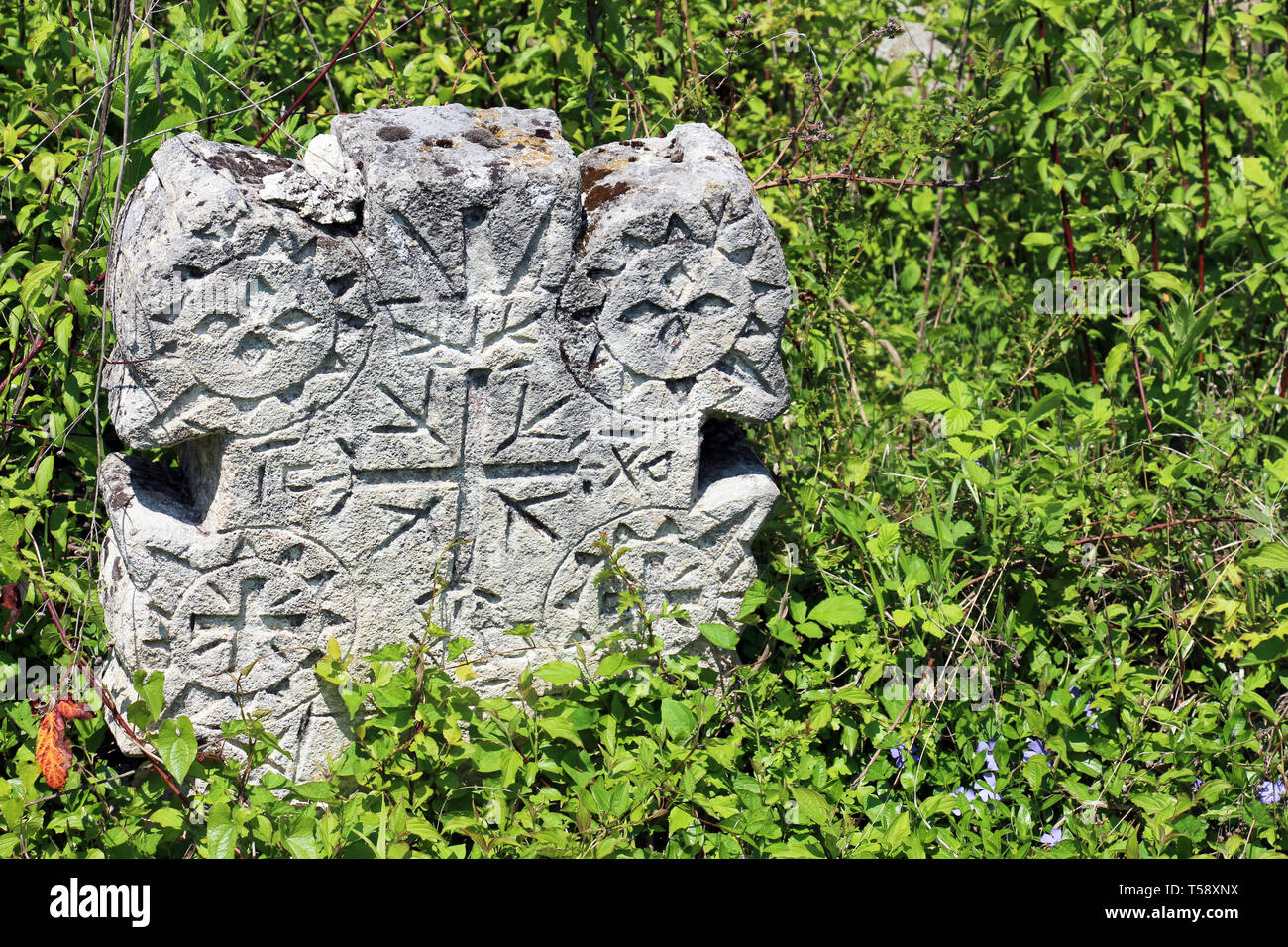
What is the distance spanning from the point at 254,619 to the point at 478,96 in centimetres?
209

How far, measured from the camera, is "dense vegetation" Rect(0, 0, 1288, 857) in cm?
260

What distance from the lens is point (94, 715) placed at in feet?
8.91

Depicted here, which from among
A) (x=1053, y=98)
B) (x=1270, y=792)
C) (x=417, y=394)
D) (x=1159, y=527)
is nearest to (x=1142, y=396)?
Result: (x=1159, y=527)

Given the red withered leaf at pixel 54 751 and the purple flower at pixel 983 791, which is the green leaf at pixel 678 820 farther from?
the red withered leaf at pixel 54 751

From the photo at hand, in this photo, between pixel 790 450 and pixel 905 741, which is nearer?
pixel 905 741

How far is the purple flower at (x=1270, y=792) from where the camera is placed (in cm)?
267

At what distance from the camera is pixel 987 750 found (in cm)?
283

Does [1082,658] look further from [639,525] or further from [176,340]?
[176,340]

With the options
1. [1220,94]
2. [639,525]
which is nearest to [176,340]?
[639,525]

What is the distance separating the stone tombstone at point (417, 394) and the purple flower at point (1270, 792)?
48.7 inches

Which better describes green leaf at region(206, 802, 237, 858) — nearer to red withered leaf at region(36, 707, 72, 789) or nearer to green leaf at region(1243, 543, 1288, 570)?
red withered leaf at region(36, 707, 72, 789)

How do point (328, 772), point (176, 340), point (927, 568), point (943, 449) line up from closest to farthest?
point (176, 340) < point (328, 772) < point (927, 568) < point (943, 449)

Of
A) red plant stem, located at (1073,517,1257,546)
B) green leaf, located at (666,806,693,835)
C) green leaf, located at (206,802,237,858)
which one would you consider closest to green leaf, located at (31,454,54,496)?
green leaf, located at (206,802,237,858)

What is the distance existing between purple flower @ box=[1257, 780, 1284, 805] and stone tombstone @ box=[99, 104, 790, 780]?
1.24 metres
